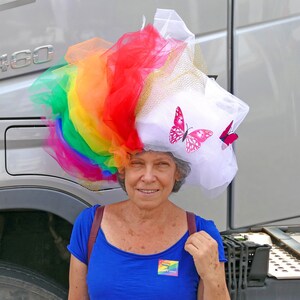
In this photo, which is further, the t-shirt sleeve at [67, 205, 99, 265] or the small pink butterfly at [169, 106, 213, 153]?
the t-shirt sleeve at [67, 205, 99, 265]

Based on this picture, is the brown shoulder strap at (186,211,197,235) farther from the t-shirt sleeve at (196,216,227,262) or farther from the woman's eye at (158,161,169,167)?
the woman's eye at (158,161,169,167)

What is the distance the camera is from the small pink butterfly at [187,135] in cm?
163

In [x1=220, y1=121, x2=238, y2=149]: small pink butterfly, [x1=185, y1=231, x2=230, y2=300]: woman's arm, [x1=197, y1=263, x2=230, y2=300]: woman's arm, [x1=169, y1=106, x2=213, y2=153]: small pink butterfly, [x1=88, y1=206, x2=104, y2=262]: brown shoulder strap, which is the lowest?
[x1=197, y1=263, x2=230, y2=300]: woman's arm

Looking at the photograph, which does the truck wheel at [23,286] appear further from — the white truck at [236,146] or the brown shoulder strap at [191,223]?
the brown shoulder strap at [191,223]

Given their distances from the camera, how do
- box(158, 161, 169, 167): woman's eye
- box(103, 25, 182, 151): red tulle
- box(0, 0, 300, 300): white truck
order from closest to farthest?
box(103, 25, 182, 151): red tulle, box(158, 161, 169, 167): woman's eye, box(0, 0, 300, 300): white truck

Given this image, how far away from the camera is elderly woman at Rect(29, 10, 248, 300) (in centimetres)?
164

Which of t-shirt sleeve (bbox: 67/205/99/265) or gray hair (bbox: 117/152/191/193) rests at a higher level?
gray hair (bbox: 117/152/191/193)

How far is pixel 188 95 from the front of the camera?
1660 mm

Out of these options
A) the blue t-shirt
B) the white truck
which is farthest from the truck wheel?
the blue t-shirt

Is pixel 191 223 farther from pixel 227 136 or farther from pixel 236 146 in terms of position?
pixel 236 146

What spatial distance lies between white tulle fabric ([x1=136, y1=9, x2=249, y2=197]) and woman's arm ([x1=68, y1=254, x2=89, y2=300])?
50 centimetres

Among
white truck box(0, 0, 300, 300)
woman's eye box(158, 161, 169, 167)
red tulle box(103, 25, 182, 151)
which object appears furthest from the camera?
white truck box(0, 0, 300, 300)

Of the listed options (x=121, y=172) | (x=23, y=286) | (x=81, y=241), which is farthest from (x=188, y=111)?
(x=23, y=286)

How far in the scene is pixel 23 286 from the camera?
7.86 ft
